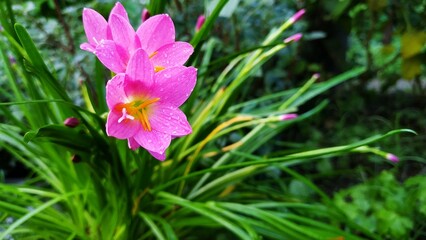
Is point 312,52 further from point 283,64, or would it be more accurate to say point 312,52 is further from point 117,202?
point 117,202

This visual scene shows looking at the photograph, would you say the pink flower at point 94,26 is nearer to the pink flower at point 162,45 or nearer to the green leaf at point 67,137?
the pink flower at point 162,45

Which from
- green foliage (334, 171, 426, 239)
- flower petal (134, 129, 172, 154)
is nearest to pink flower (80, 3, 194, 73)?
flower petal (134, 129, 172, 154)

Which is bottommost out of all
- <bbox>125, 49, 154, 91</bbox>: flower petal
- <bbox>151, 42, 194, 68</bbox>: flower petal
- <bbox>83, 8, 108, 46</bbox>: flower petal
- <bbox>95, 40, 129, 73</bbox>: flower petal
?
<bbox>151, 42, 194, 68</bbox>: flower petal

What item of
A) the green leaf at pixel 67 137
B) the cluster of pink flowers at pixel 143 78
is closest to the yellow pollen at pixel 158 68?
the cluster of pink flowers at pixel 143 78

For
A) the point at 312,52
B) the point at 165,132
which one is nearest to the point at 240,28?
the point at 312,52

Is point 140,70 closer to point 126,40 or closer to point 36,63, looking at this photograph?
point 126,40

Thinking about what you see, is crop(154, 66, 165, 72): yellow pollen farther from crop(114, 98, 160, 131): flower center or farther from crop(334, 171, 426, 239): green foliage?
crop(334, 171, 426, 239): green foliage
